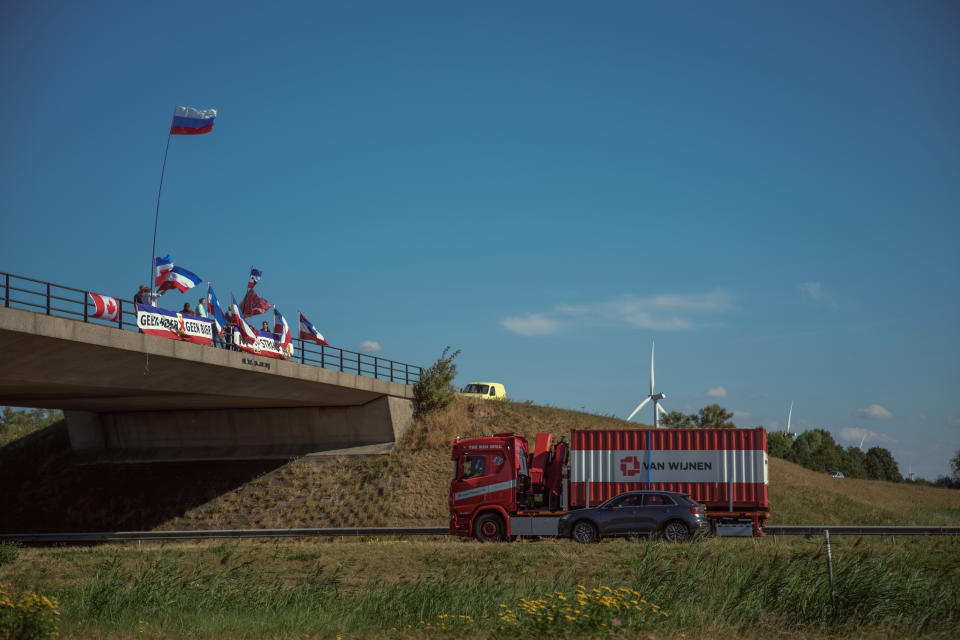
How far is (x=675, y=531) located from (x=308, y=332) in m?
23.7

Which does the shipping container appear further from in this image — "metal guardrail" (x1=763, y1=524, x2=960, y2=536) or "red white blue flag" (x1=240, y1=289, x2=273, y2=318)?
"red white blue flag" (x1=240, y1=289, x2=273, y2=318)

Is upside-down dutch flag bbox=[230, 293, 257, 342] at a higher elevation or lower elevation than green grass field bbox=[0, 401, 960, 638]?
higher

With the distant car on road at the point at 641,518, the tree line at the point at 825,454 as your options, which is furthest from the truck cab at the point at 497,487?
the tree line at the point at 825,454

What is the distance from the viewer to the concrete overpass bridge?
29.2 metres

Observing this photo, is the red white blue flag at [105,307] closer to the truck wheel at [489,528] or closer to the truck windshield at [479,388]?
the truck wheel at [489,528]

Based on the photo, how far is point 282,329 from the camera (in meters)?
40.4

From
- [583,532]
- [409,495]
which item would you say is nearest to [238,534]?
[409,495]

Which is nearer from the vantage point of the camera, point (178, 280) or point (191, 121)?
point (178, 280)

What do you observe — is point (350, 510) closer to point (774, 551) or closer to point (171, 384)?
point (171, 384)

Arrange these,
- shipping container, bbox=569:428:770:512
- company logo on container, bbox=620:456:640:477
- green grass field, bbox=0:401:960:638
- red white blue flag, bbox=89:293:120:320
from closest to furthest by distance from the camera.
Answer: green grass field, bbox=0:401:960:638, shipping container, bbox=569:428:770:512, company logo on container, bbox=620:456:640:477, red white blue flag, bbox=89:293:120:320

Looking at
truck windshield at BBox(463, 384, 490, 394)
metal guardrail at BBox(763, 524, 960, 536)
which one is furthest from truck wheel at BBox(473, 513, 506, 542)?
truck windshield at BBox(463, 384, 490, 394)

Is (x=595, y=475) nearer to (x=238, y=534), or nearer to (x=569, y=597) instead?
(x=569, y=597)

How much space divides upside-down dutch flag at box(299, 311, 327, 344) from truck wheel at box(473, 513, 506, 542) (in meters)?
17.6

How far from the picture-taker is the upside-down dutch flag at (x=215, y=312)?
35.7 meters
